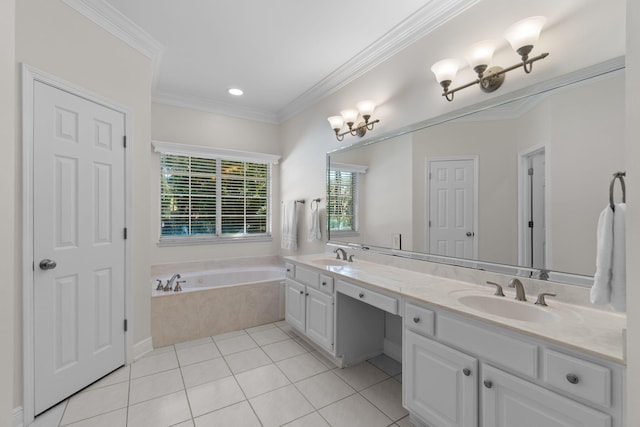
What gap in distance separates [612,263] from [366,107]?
207 cm

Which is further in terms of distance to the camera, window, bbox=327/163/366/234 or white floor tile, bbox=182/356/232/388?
window, bbox=327/163/366/234

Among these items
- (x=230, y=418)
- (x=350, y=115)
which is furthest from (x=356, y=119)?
(x=230, y=418)

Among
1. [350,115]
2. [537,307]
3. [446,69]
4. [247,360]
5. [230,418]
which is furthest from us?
[350,115]

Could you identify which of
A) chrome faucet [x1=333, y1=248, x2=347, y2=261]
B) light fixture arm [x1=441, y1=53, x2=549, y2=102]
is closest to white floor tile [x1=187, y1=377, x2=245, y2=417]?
chrome faucet [x1=333, y1=248, x2=347, y2=261]

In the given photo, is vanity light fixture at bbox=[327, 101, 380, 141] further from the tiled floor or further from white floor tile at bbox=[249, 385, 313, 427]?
white floor tile at bbox=[249, 385, 313, 427]

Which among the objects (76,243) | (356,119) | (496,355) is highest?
(356,119)

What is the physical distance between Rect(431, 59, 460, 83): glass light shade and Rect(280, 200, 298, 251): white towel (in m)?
2.37

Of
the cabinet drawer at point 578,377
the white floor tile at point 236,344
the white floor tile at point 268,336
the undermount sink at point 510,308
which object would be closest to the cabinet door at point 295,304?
the white floor tile at point 268,336

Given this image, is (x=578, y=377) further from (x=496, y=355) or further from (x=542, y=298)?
(x=542, y=298)

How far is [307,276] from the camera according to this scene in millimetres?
2738

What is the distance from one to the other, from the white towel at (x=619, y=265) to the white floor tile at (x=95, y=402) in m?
2.78

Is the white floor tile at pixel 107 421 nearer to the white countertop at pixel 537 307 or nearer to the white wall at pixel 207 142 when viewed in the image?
the white countertop at pixel 537 307

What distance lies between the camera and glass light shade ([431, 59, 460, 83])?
1.94 m

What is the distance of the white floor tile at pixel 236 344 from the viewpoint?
277 cm
